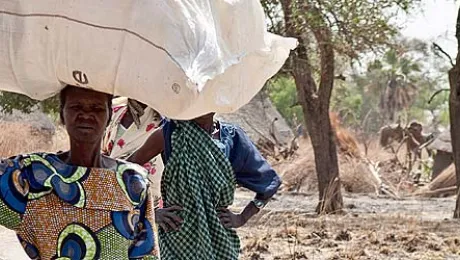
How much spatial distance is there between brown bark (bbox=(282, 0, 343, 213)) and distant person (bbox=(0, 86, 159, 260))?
865 centimetres

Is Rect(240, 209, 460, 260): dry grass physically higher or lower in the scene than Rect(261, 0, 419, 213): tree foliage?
lower

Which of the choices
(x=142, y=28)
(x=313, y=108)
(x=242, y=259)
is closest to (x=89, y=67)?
(x=142, y=28)

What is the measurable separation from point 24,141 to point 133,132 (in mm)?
11820

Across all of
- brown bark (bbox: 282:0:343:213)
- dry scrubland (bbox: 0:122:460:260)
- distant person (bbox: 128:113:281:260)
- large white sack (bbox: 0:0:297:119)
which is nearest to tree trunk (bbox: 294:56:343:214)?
brown bark (bbox: 282:0:343:213)

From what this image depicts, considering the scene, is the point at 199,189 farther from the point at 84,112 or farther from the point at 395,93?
the point at 395,93

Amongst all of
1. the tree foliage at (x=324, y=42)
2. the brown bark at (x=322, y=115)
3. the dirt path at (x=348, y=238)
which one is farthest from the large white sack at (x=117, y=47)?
the brown bark at (x=322, y=115)

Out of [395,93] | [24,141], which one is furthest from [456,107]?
[395,93]

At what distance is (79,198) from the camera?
2.77 metres

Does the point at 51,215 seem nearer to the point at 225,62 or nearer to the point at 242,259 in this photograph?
the point at 225,62

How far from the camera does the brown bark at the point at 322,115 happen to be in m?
11.9

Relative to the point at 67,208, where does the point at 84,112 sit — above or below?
above

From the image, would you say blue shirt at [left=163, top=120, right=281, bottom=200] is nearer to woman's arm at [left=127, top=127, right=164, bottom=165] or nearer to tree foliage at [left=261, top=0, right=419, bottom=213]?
woman's arm at [left=127, top=127, right=164, bottom=165]

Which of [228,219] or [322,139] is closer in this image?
[228,219]

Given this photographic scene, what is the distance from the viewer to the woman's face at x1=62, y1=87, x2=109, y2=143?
280 cm
